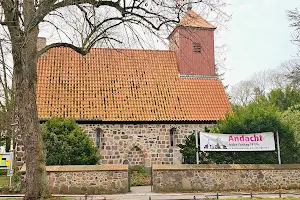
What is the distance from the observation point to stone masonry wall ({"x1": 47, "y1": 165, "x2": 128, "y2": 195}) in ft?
38.1

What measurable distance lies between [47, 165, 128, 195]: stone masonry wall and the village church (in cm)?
471

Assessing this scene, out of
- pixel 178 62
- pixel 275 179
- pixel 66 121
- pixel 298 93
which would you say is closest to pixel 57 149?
pixel 66 121

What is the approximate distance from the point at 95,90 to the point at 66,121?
13.4 feet

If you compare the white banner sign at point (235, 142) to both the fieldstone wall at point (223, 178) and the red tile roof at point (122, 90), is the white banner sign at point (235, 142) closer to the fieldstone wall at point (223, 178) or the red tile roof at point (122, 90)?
the fieldstone wall at point (223, 178)

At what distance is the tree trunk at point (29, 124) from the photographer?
873 centimetres

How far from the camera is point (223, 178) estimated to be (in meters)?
12.4

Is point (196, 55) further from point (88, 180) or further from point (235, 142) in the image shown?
point (88, 180)

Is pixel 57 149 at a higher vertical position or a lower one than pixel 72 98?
lower

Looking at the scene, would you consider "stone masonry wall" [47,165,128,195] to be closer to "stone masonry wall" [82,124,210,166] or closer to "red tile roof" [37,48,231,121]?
"stone masonry wall" [82,124,210,166]

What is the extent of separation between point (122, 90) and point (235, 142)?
7.14m

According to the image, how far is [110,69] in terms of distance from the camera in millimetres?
19047

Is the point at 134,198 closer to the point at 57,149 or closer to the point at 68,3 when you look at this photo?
the point at 57,149

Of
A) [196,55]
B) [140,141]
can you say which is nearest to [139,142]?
[140,141]

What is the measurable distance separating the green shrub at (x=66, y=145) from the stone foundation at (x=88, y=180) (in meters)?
1.21
